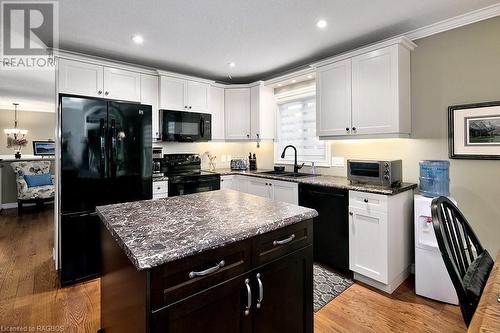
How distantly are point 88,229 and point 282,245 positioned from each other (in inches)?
88.8

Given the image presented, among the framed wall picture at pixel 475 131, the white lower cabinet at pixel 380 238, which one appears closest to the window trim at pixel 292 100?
the white lower cabinet at pixel 380 238

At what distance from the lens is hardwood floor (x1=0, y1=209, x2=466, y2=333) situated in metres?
1.95

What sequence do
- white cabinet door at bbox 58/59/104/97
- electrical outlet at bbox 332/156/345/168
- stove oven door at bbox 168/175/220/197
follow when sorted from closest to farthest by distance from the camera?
white cabinet door at bbox 58/59/104/97 → electrical outlet at bbox 332/156/345/168 → stove oven door at bbox 168/175/220/197

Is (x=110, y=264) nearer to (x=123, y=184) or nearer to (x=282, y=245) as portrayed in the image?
(x=282, y=245)

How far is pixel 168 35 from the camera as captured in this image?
8.84 feet

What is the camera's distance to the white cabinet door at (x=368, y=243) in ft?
7.68

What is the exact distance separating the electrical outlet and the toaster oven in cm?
56

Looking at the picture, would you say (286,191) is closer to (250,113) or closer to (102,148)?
(250,113)

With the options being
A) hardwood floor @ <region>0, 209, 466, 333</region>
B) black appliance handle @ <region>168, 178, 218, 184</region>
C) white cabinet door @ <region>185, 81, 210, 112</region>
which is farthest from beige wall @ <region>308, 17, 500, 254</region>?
white cabinet door @ <region>185, 81, 210, 112</region>

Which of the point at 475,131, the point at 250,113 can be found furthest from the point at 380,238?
the point at 250,113

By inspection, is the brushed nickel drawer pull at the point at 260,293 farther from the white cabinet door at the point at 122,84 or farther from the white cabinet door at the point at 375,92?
the white cabinet door at the point at 122,84

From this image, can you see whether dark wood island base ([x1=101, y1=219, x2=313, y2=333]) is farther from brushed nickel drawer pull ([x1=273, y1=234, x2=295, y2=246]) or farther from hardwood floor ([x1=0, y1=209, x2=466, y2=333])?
hardwood floor ([x1=0, y1=209, x2=466, y2=333])

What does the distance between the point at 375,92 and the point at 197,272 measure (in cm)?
250

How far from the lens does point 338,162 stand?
3.34 metres
